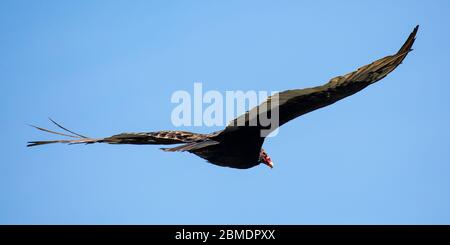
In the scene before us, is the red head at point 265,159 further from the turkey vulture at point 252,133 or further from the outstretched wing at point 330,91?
the outstretched wing at point 330,91

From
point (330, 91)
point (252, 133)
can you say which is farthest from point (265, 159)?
point (330, 91)

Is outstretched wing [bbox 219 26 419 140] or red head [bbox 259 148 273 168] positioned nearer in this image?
outstretched wing [bbox 219 26 419 140]

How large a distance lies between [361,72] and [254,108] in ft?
5.01

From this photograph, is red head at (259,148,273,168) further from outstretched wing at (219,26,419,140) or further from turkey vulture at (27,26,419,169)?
outstretched wing at (219,26,419,140)

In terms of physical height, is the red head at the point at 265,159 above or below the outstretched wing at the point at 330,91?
below

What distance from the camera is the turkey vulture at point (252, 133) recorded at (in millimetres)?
11344

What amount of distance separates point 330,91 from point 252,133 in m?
1.71

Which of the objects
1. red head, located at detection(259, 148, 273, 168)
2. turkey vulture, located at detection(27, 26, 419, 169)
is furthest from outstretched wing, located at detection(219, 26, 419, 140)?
red head, located at detection(259, 148, 273, 168)

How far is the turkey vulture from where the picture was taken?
1134 centimetres

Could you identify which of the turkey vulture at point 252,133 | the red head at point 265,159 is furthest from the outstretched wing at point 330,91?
the red head at point 265,159

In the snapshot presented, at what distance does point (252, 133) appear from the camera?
41.6 feet

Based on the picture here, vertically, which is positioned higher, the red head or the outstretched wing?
the outstretched wing

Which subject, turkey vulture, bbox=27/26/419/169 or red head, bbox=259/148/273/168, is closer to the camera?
turkey vulture, bbox=27/26/419/169
